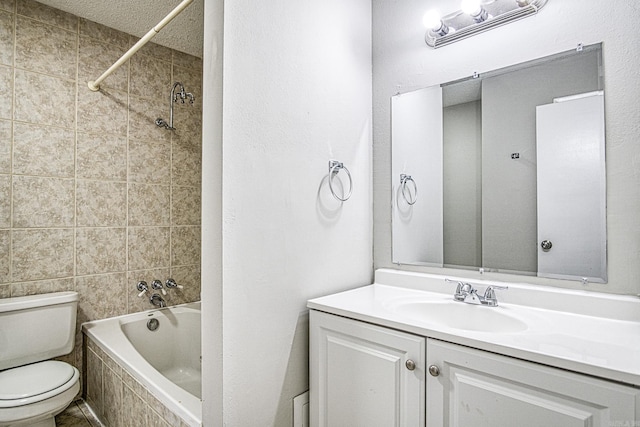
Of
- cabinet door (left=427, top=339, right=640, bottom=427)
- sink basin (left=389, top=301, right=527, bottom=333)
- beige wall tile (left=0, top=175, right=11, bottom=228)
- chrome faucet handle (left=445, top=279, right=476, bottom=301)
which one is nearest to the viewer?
cabinet door (left=427, top=339, right=640, bottom=427)

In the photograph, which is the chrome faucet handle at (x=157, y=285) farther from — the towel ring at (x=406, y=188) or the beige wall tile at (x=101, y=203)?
the towel ring at (x=406, y=188)

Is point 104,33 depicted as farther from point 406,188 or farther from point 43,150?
point 406,188

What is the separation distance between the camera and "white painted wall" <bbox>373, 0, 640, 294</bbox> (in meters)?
1.20

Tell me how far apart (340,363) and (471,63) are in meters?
1.42

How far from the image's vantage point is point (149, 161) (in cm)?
251

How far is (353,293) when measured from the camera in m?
1.60

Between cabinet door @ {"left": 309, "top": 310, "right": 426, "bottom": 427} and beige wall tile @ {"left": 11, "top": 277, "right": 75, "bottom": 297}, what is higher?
beige wall tile @ {"left": 11, "top": 277, "right": 75, "bottom": 297}

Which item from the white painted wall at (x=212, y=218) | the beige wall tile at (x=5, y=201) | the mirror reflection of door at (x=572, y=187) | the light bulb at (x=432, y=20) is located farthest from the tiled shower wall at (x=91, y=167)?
the mirror reflection of door at (x=572, y=187)

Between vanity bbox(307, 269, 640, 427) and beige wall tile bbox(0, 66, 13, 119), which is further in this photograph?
beige wall tile bbox(0, 66, 13, 119)

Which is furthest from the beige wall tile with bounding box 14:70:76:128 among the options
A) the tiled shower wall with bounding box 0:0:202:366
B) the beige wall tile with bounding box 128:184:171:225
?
the beige wall tile with bounding box 128:184:171:225

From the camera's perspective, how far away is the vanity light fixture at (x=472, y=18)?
1418mm

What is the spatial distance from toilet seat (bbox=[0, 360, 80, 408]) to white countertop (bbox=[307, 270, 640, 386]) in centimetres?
139

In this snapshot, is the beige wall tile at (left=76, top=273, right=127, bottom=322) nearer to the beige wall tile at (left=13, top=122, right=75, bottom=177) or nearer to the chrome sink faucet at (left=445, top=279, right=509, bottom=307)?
the beige wall tile at (left=13, top=122, right=75, bottom=177)

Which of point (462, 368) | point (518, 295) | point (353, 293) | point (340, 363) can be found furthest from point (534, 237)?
point (340, 363)
